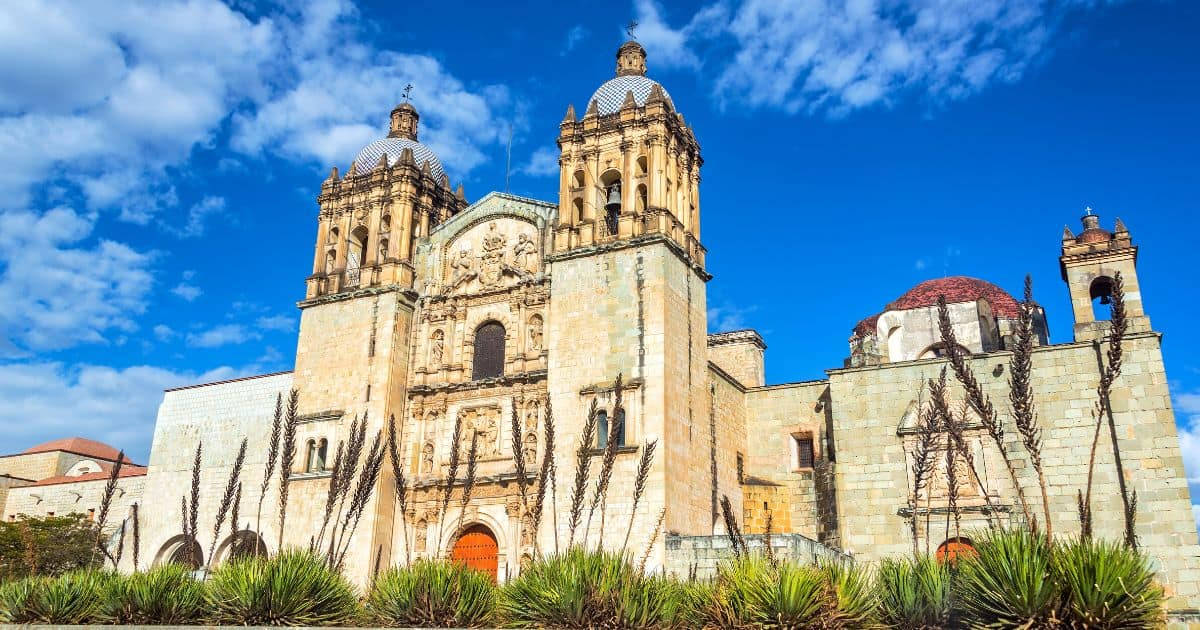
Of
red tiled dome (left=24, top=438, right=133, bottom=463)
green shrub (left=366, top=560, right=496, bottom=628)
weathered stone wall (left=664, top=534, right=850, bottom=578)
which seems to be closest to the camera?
green shrub (left=366, top=560, right=496, bottom=628)

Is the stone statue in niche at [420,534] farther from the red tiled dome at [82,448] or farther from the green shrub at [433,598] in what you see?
the red tiled dome at [82,448]

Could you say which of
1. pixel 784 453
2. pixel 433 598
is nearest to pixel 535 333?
pixel 784 453

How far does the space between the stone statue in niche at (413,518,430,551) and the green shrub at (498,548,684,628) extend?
11772mm

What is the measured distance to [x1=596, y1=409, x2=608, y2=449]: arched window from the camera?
21.9 meters

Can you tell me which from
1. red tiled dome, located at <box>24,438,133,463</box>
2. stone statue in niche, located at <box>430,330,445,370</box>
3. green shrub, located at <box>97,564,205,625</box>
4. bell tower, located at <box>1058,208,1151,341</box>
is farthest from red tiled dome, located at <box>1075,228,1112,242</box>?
red tiled dome, located at <box>24,438,133,463</box>

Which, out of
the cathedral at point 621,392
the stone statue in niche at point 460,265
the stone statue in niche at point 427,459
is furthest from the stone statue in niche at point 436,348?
the stone statue in niche at point 427,459

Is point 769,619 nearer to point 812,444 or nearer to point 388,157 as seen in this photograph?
point 812,444

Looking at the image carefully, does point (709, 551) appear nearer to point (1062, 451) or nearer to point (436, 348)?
point (1062, 451)

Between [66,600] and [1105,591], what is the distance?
13751mm

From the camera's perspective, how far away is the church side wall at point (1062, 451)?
19.5 m

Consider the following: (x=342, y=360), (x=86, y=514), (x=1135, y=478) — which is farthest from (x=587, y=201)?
(x=86, y=514)

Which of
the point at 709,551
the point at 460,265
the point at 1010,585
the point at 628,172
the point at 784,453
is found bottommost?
the point at 1010,585

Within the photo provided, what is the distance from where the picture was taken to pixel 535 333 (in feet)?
81.4

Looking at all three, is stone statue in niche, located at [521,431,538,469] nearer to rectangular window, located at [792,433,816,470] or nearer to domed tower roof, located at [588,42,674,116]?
rectangular window, located at [792,433,816,470]
